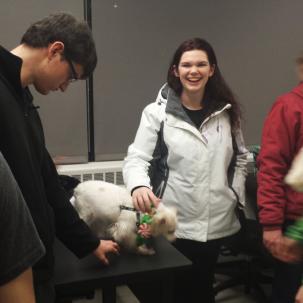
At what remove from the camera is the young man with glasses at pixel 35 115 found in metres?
1.02

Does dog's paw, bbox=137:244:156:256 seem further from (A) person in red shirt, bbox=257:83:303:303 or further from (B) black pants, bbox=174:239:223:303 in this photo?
(A) person in red shirt, bbox=257:83:303:303

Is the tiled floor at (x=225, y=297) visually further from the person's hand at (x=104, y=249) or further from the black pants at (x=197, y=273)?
the person's hand at (x=104, y=249)

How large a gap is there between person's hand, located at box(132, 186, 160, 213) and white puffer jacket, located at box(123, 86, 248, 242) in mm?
150

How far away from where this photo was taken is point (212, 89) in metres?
1.89

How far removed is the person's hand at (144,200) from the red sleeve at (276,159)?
43 centimetres

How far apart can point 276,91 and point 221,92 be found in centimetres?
126

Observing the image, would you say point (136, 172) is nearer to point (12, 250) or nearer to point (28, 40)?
point (28, 40)

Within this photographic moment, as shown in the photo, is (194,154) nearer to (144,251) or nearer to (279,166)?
(279,166)

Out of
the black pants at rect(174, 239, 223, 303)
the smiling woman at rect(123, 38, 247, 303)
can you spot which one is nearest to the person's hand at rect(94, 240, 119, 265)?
the smiling woman at rect(123, 38, 247, 303)

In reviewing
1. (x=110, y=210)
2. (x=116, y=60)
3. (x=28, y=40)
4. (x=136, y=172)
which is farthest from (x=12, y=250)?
(x=116, y=60)

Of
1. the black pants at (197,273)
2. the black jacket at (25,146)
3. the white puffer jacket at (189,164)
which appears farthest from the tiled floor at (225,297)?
the black jacket at (25,146)

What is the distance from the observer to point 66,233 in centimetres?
136

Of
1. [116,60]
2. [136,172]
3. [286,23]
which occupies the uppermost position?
[286,23]

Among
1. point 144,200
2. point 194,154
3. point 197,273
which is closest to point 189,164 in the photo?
point 194,154
